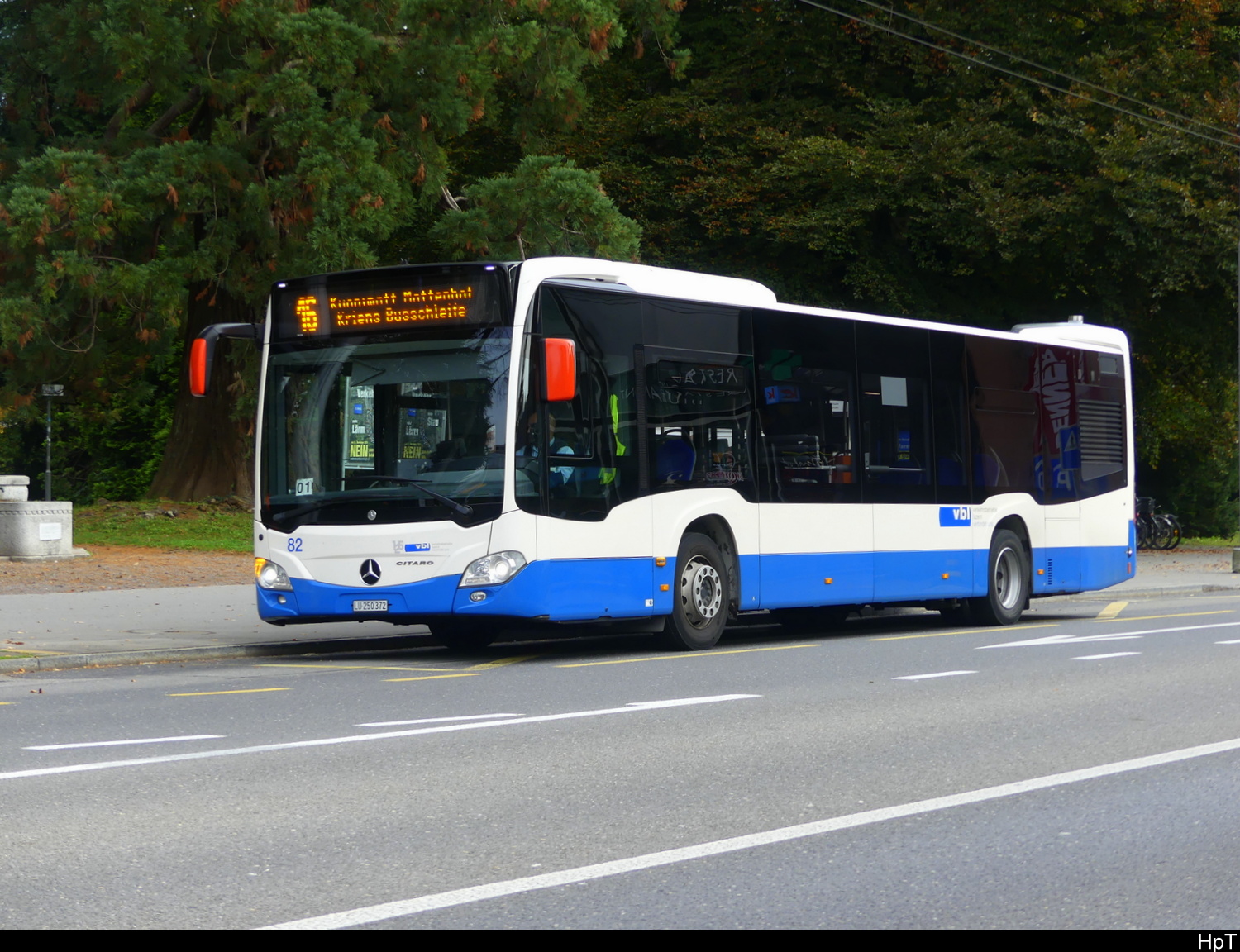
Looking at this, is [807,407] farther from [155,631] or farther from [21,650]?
[21,650]

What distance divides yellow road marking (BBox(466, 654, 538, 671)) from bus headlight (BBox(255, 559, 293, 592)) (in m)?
1.67

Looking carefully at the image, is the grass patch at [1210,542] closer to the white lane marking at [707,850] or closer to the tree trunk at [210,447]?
the tree trunk at [210,447]

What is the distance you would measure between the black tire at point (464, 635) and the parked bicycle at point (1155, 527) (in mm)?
24294

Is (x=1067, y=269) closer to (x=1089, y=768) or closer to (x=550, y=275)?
(x=550, y=275)

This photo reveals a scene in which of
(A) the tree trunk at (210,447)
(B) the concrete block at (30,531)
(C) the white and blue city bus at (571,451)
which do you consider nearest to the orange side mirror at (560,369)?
(C) the white and blue city bus at (571,451)

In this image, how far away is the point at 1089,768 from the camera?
819 cm

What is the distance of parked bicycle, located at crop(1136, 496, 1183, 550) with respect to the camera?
37.2 meters

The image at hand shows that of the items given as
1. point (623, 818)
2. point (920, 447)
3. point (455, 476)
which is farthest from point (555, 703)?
point (920, 447)

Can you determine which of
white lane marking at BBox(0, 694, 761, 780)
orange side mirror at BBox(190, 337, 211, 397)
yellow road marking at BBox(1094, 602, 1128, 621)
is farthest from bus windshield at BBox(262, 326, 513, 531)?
yellow road marking at BBox(1094, 602, 1128, 621)

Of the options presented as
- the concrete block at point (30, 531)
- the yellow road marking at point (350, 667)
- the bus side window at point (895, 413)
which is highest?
the bus side window at point (895, 413)

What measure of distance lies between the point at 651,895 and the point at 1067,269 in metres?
29.9

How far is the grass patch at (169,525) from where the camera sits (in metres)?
28.9

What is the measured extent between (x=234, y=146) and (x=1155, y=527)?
20698 mm

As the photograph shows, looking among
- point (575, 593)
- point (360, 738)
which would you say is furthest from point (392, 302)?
point (360, 738)
